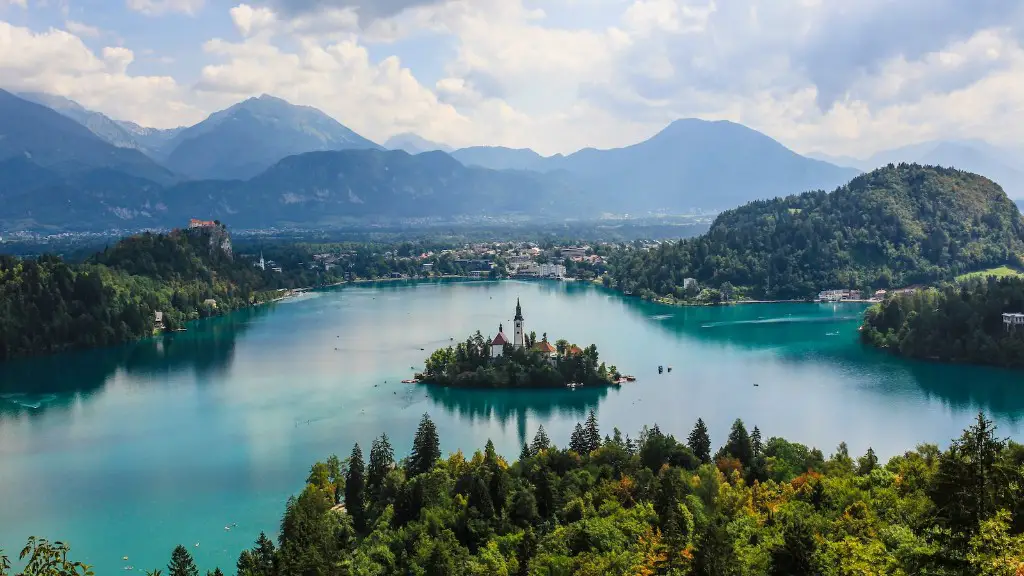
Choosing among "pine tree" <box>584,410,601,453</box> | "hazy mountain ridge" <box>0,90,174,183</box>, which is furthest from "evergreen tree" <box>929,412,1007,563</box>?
"hazy mountain ridge" <box>0,90,174,183</box>

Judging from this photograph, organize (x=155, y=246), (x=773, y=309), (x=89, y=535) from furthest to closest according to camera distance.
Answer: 1. (x=155, y=246)
2. (x=773, y=309)
3. (x=89, y=535)

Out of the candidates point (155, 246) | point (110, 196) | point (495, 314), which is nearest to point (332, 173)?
point (110, 196)

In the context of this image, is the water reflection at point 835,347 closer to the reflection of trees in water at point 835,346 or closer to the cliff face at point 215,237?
the reflection of trees in water at point 835,346

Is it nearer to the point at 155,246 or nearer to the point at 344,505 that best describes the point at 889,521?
the point at 344,505

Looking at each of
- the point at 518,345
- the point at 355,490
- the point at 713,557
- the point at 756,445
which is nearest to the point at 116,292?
the point at 518,345

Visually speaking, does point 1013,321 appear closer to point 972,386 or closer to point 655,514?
point 972,386

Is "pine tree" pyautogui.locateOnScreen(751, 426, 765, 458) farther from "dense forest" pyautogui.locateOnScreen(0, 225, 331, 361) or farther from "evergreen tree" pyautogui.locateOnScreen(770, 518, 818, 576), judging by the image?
"dense forest" pyautogui.locateOnScreen(0, 225, 331, 361)
